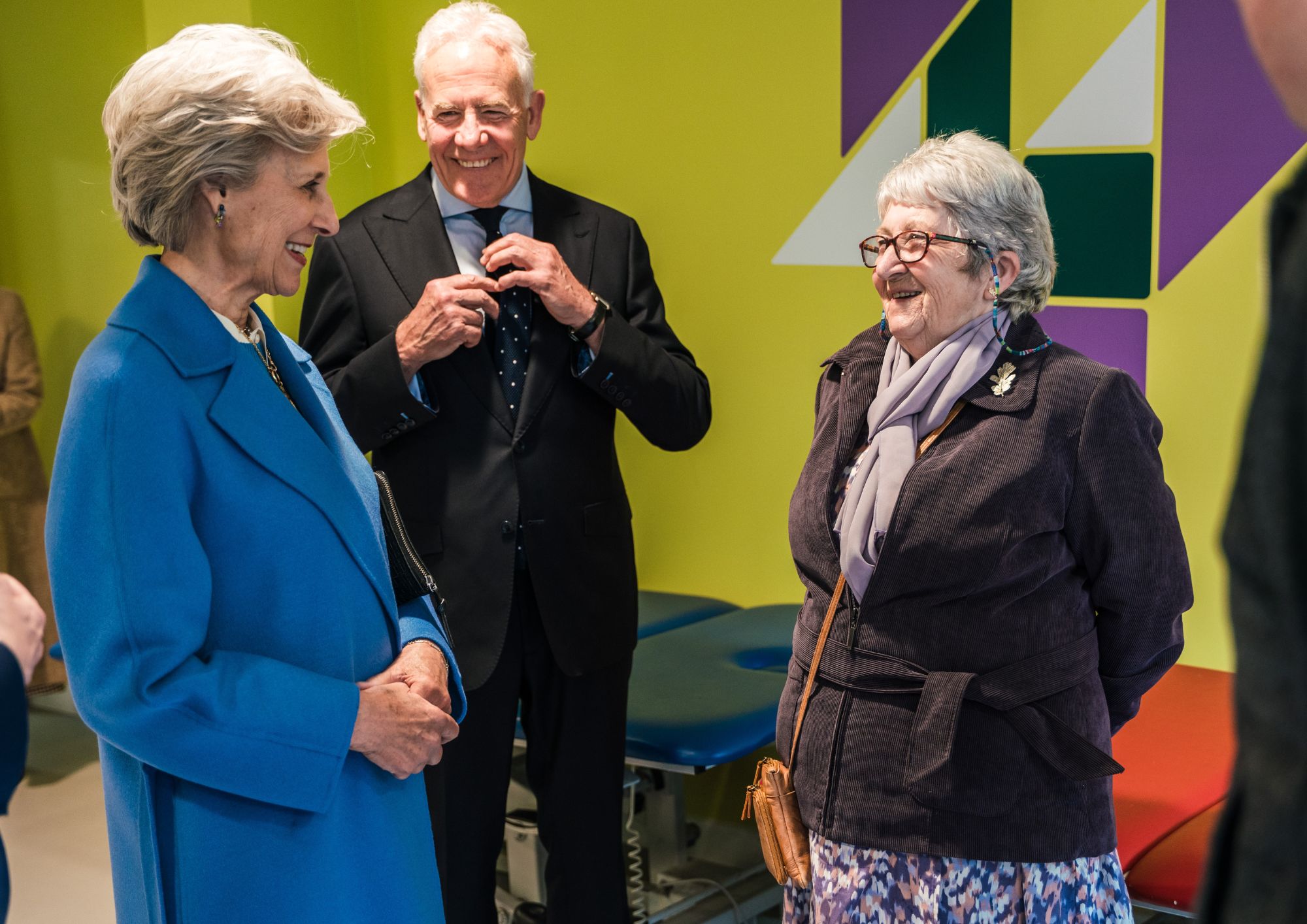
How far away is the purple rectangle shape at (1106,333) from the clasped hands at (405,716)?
1925 millimetres

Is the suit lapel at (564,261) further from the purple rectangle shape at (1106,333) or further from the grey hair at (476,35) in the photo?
the purple rectangle shape at (1106,333)

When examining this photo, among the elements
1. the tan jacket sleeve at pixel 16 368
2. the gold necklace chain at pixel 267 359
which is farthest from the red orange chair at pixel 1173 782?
the tan jacket sleeve at pixel 16 368

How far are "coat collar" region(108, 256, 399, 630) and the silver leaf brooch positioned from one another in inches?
38.1

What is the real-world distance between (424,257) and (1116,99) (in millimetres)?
1685

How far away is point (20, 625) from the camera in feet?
3.93

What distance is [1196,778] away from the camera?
272 centimetres

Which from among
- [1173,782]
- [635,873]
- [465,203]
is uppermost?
[465,203]

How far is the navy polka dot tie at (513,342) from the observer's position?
256 centimetres

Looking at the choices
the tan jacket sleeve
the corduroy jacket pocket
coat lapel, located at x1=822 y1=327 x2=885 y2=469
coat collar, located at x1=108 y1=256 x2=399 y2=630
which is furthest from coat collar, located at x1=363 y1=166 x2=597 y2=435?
the tan jacket sleeve

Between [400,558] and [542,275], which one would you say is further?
[542,275]

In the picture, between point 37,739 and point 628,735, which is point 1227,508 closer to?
point 628,735

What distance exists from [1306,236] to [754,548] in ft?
10.9

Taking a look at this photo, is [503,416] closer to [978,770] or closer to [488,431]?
[488,431]

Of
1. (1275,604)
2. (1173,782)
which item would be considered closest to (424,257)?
(1173,782)
